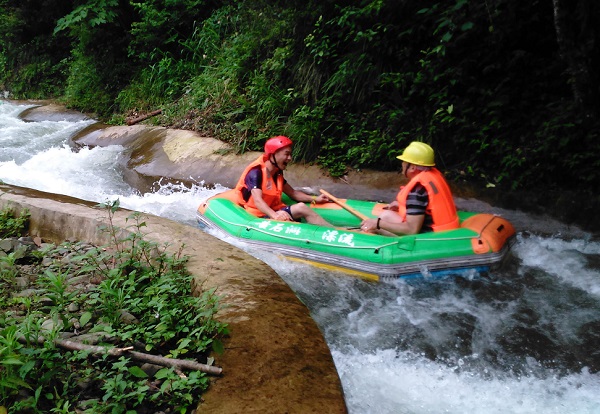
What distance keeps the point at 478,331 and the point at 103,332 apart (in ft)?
8.71

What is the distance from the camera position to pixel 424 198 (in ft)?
14.5

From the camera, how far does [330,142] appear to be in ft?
23.3

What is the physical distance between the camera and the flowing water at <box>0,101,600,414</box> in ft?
9.30

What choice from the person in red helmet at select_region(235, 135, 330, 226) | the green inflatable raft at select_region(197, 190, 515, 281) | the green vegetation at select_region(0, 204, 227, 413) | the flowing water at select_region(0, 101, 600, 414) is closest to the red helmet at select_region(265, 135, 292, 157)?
the person in red helmet at select_region(235, 135, 330, 226)

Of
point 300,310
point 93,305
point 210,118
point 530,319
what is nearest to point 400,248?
point 530,319

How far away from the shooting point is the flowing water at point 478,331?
112 inches

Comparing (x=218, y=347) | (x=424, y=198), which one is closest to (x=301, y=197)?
(x=424, y=198)

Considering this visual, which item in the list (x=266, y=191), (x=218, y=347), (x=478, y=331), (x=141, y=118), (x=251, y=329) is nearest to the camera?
(x=218, y=347)

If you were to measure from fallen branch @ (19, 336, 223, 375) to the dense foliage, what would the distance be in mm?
4164

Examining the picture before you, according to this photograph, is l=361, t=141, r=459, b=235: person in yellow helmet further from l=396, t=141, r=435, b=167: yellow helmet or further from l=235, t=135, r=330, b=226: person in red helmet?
A: l=235, t=135, r=330, b=226: person in red helmet

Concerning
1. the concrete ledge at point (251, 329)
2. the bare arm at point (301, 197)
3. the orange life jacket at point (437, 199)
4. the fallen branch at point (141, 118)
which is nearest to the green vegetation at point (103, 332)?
the concrete ledge at point (251, 329)

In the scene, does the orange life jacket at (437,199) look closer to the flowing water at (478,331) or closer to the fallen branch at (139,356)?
the flowing water at (478,331)

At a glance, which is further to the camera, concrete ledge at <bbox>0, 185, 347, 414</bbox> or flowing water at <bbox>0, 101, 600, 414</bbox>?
flowing water at <bbox>0, 101, 600, 414</bbox>

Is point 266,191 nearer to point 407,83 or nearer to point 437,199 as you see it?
point 437,199
